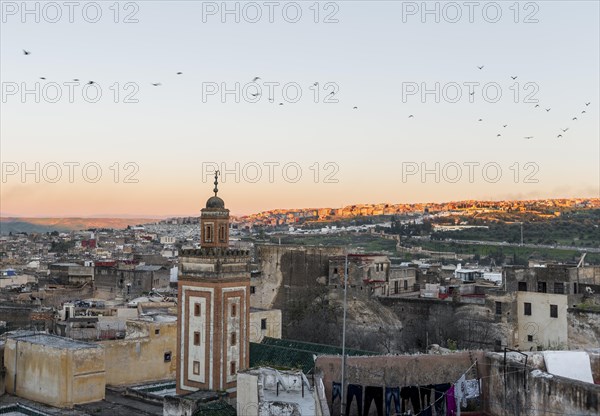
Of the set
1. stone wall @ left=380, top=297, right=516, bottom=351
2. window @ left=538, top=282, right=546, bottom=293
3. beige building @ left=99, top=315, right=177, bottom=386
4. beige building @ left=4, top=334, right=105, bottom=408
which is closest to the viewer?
beige building @ left=4, top=334, right=105, bottom=408

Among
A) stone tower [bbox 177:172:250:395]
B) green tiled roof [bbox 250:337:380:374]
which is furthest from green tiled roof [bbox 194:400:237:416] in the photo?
green tiled roof [bbox 250:337:380:374]

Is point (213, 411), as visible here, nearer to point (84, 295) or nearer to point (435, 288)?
point (435, 288)

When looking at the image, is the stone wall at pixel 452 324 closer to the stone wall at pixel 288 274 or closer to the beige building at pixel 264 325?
the stone wall at pixel 288 274

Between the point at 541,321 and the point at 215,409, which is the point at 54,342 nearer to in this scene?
the point at 215,409

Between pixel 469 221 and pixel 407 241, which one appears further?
pixel 469 221

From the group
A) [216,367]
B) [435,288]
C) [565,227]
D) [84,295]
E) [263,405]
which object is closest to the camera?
[263,405]

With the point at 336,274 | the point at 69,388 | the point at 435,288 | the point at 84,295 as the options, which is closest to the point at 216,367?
the point at 69,388

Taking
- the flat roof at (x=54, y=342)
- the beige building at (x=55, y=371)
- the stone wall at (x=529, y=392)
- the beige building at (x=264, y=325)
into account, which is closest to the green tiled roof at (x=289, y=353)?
the beige building at (x=264, y=325)

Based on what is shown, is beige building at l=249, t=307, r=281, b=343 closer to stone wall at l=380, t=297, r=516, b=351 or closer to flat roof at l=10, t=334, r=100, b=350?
stone wall at l=380, t=297, r=516, b=351
